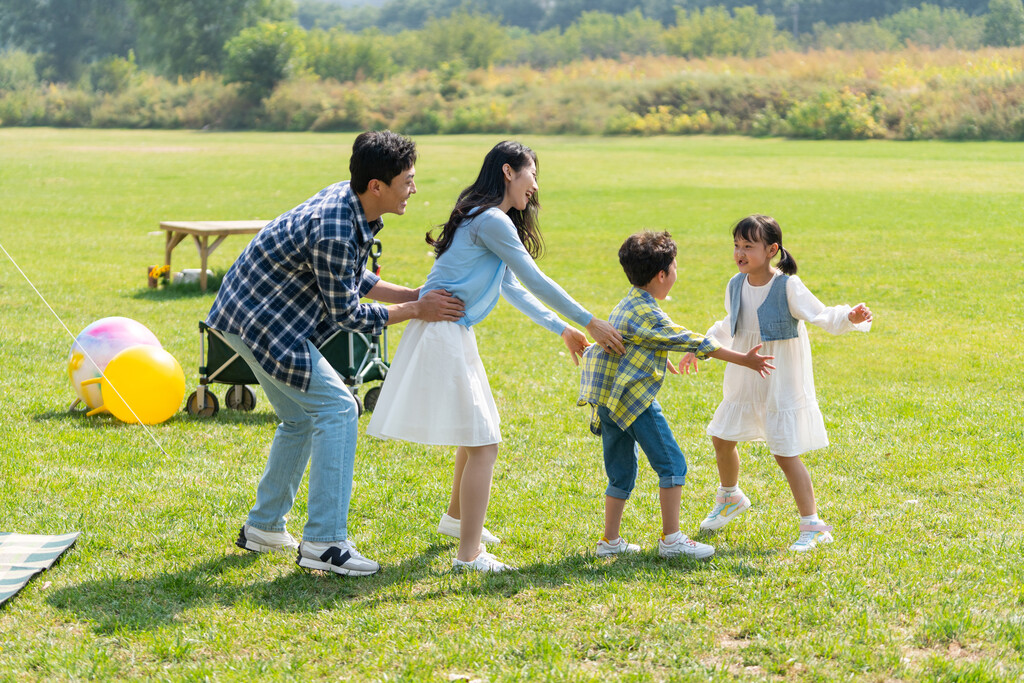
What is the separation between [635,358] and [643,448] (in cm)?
38

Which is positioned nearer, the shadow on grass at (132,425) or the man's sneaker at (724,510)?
the man's sneaker at (724,510)

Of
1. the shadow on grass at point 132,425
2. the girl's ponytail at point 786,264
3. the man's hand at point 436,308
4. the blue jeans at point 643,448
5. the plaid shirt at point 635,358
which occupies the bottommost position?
the shadow on grass at point 132,425

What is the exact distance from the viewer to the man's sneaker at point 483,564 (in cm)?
450

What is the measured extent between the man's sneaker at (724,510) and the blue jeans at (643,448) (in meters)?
0.61

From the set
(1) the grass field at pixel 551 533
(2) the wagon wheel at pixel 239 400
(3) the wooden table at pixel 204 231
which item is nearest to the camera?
(1) the grass field at pixel 551 533

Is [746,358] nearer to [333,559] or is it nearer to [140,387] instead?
[333,559]

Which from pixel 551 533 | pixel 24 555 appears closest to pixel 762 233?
pixel 551 533

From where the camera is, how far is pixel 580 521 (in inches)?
206

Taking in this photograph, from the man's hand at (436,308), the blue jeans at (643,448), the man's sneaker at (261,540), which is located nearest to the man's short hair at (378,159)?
the man's hand at (436,308)

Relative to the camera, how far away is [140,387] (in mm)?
6945

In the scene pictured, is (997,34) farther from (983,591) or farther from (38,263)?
(983,591)

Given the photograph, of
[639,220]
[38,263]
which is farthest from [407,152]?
[639,220]

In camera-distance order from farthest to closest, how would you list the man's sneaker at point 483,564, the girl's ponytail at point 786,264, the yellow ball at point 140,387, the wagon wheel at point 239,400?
the wagon wheel at point 239,400 < the yellow ball at point 140,387 < the girl's ponytail at point 786,264 < the man's sneaker at point 483,564

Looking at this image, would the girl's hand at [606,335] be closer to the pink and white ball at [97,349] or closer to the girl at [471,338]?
the girl at [471,338]
